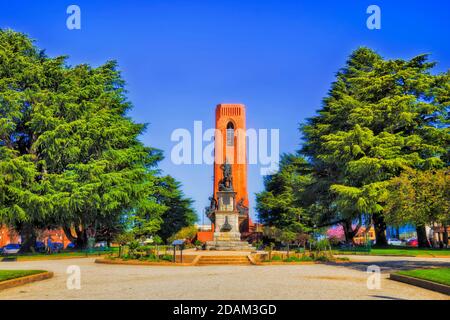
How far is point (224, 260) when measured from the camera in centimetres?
2264

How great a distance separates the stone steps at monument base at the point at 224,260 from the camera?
22.1 m

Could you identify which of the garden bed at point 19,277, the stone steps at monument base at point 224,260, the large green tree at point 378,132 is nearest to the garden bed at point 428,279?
the stone steps at monument base at point 224,260

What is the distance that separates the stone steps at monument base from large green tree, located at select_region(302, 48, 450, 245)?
12.0 m

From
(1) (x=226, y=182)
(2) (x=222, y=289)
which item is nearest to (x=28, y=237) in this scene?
(1) (x=226, y=182)

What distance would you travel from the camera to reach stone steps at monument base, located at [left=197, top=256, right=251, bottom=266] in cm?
2211

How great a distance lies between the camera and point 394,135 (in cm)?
3372

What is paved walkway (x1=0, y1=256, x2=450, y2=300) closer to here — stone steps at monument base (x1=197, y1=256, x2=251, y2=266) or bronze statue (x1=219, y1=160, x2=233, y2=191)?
stone steps at monument base (x1=197, y1=256, x2=251, y2=266)

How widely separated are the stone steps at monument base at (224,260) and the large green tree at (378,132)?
39.5 ft

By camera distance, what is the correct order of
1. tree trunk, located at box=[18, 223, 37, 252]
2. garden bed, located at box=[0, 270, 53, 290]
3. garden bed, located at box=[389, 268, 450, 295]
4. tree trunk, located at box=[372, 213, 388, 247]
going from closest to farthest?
garden bed, located at box=[389, 268, 450, 295] → garden bed, located at box=[0, 270, 53, 290] → tree trunk, located at box=[18, 223, 37, 252] → tree trunk, located at box=[372, 213, 388, 247]

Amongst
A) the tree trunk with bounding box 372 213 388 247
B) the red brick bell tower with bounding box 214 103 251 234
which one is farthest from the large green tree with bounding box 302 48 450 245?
the red brick bell tower with bounding box 214 103 251 234

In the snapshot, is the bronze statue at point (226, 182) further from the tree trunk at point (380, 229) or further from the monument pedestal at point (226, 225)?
the tree trunk at point (380, 229)

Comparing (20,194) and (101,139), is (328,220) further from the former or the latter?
(20,194)
